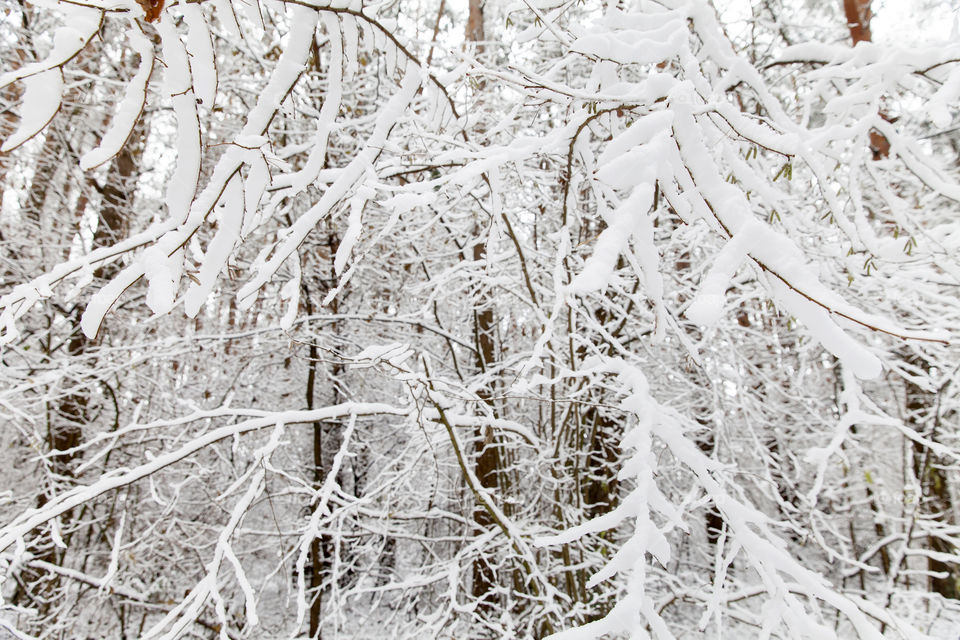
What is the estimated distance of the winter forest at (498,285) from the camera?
0.83 metres

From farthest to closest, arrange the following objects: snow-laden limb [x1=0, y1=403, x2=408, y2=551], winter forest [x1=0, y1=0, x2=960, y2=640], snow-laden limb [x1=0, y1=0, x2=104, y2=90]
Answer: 1. snow-laden limb [x1=0, y1=403, x2=408, y2=551]
2. winter forest [x1=0, y1=0, x2=960, y2=640]
3. snow-laden limb [x1=0, y1=0, x2=104, y2=90]

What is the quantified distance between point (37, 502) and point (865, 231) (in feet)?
21.8

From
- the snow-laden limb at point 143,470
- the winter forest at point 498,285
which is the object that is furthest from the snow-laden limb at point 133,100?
the snow-laden limb at point 143,470

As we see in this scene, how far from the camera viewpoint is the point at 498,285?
129 inches

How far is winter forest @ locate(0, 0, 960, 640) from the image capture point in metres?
0.83

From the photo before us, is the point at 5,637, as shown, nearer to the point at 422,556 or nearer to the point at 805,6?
the point at 422,556

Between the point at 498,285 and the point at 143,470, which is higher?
the point at 498,285

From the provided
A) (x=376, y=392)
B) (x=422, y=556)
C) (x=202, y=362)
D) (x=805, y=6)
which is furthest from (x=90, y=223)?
(x=805, y=6)

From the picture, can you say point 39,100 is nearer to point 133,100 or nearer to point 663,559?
point 133,100

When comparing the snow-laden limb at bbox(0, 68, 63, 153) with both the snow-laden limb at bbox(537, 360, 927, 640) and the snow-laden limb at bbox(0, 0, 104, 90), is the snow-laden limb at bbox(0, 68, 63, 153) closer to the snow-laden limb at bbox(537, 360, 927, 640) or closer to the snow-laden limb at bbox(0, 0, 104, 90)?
the snow-laden limb at bbox(0, 0, 104, 90)

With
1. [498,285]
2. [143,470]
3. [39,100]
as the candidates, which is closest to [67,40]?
[39,100]

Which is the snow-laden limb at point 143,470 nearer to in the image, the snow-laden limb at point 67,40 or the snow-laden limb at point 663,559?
the snow-laden limb at point 663,559

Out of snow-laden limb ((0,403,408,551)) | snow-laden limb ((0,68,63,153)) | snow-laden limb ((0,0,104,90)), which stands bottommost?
snow-laden limb ((0,403,408,551))

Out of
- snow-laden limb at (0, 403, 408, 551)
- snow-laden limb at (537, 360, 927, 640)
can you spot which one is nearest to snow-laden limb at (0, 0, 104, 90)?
snow-laden limb at (537, 360, 927, 640)
